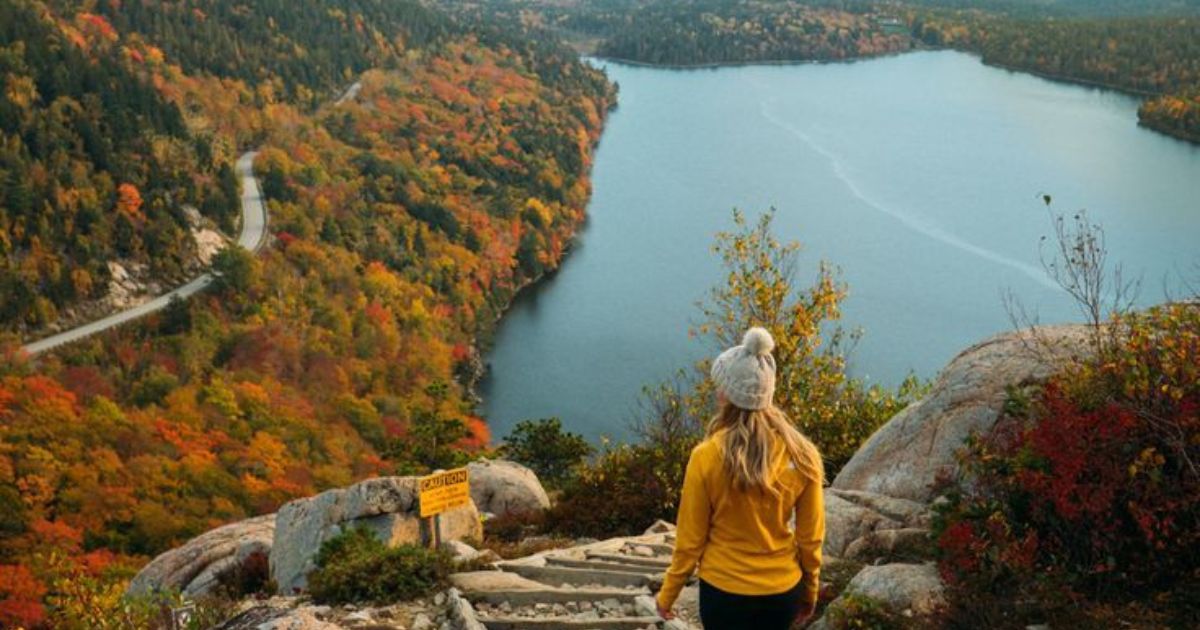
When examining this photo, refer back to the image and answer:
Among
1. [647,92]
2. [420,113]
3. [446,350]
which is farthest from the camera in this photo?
[647,92]

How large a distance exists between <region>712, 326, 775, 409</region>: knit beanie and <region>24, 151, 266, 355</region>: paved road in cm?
5694

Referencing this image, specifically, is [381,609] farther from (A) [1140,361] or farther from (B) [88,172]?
(B) [88,172]

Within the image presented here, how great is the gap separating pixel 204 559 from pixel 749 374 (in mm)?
13895

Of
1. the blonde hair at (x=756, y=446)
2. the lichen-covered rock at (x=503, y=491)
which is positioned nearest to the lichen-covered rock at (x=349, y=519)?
the lichen-covered rock at (x=503, y=491)

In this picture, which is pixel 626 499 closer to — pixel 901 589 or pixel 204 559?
pixel 204 559

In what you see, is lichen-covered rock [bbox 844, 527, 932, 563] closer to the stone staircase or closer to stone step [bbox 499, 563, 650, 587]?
the stone staircase

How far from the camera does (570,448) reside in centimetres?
3002

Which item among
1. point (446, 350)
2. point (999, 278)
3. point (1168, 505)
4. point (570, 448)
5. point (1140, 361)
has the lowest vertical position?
point (446, 350)

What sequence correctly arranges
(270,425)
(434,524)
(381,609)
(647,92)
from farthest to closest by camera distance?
1. (647,92)
2. (270,425)
3. (434,524)
4. (381,609)

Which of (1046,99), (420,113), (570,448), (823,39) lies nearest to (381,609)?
(570,448)

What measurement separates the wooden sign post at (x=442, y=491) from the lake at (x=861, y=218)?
1067 inches

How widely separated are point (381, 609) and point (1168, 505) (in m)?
6.71

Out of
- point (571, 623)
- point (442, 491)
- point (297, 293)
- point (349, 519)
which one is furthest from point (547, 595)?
point (297, 293)

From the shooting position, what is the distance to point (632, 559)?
11.9 m
